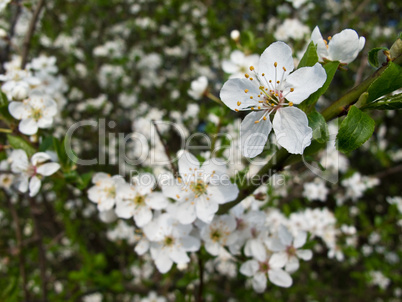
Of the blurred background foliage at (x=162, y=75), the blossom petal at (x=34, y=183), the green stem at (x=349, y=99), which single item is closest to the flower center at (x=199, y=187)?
the green stem at (x=349, y=99)

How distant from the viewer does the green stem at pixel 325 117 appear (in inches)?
34.9

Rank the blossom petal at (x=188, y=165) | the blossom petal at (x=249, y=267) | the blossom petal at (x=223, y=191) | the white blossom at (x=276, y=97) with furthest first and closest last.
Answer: the blossom petal at (x=249, y=267) → the blossom petal at (x=188, y=165) → the blossom petal at (x=223, y=191) → the white blossom at (x=276, y=97)

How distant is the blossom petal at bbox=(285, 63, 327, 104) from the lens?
875 millimetres

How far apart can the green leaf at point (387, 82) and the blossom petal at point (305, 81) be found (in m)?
0.13

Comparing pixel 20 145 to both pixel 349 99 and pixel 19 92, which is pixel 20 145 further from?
pixel 349 99

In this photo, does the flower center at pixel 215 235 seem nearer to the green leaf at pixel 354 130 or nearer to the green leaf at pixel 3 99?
the green leaf at pixel 354 130

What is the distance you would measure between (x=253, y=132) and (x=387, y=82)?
403 millimetres

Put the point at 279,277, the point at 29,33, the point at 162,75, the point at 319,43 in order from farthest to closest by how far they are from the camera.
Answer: the point at 162,75 → the point at 29,33 → the point at 279,277 → the point at 319,43

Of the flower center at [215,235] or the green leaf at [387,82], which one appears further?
the flower center at [215,235]

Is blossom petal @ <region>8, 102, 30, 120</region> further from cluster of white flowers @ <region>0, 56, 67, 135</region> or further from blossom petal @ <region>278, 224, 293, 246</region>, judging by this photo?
blossom petal @ <region>278, 224, 293, 246</region>

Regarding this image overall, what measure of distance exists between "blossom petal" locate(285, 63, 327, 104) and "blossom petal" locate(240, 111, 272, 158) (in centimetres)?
12

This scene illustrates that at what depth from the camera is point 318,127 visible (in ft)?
2.85

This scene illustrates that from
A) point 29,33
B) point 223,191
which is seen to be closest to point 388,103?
point 223,191

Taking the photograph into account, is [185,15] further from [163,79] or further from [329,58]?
[329,58]
